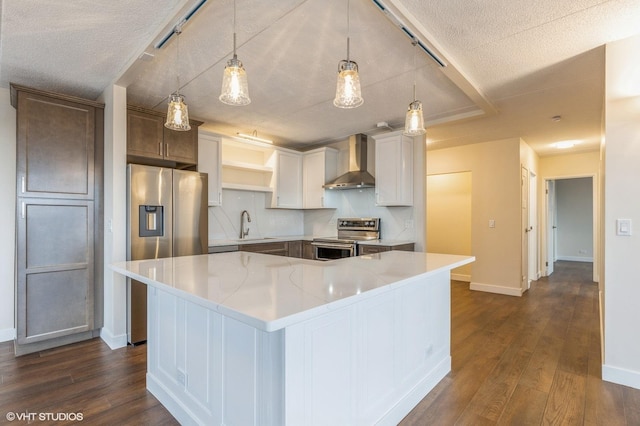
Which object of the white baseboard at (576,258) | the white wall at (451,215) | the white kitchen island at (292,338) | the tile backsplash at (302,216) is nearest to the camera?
the white kitchen island at (292,338)

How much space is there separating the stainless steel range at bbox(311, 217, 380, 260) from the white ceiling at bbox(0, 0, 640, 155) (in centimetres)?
165

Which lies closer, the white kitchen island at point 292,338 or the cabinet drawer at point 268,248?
the white kitchen island at point 292,338

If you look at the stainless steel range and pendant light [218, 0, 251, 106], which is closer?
pendant light [218, 0, 251, 106]

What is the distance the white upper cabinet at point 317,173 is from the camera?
4.98m

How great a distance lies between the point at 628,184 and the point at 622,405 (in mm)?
1444

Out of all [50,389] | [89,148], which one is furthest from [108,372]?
[89,148]

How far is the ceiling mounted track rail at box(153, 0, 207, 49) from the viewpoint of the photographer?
1.74 meters

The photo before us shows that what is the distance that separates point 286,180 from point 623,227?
3.88 m

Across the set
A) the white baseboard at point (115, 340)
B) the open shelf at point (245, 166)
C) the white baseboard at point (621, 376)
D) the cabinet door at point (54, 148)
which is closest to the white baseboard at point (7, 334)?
the white baseboard at point (115, 340)

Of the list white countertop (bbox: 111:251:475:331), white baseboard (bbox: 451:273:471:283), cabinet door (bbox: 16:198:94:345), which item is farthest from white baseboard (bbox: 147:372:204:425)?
white baseboard (bbox: 451:273:471:283)

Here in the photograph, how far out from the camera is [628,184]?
2217mm

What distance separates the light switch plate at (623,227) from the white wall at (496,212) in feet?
8.42

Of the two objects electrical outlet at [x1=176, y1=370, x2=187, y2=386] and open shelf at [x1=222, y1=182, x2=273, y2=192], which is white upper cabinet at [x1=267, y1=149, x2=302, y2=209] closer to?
open shelf at [x1=222, y1=182, x2=273, y2=192]

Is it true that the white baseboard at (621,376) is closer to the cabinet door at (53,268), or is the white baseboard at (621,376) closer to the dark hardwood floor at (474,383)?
the dark hardwood floor at (474,383)
